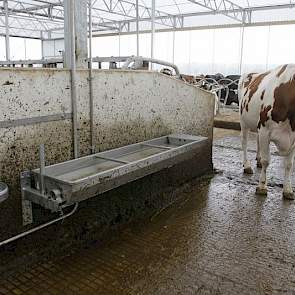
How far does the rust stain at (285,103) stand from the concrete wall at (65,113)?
91cm

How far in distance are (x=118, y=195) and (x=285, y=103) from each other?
5.46ft

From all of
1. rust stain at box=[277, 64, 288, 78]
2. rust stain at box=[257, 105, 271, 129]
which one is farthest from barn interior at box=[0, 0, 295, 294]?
rust stain at box=[277, 64, 288, 78]

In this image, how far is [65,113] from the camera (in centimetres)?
238

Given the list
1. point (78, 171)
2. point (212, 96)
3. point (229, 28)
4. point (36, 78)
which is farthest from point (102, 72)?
point (229, 28)

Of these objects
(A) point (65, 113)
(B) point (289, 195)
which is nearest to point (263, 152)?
(B) point (289, 195)

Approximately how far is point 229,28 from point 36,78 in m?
17.0

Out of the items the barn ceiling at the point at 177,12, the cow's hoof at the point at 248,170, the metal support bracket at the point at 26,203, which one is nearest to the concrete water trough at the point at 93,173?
the metal support bracket at the point at 26,203

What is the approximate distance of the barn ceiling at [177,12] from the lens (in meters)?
15.2

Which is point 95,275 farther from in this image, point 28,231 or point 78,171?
point 78,171

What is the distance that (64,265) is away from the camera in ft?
7.08

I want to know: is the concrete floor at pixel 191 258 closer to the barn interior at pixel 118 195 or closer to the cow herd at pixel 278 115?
the barn interior at pixel 118 195

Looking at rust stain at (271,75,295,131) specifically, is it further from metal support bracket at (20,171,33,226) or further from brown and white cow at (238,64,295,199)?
metal support bracket at (20,171,33,226)

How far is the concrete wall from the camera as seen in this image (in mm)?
2049

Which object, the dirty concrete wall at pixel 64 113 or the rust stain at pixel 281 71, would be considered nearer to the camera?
the dirty concrete wall at pixel 64 113
